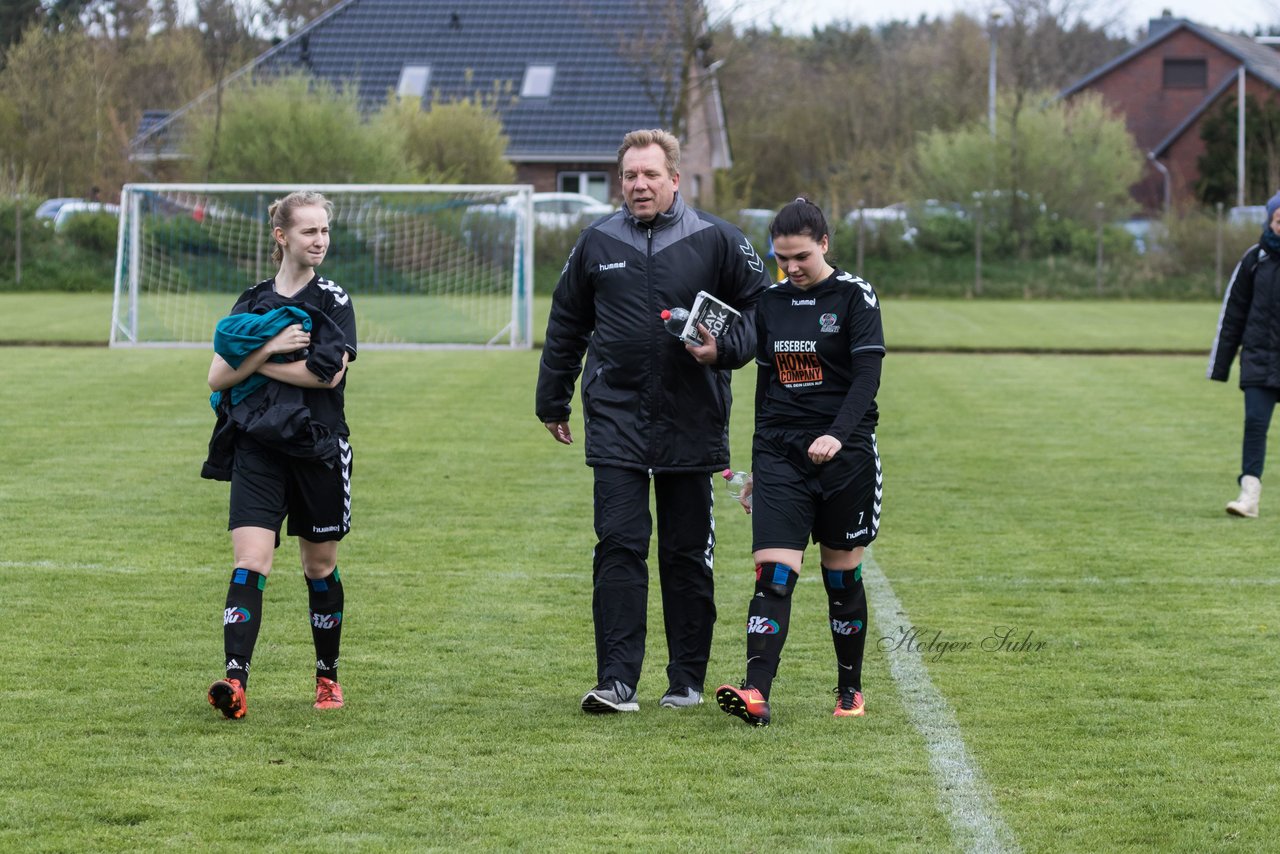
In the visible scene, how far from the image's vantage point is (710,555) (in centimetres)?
612

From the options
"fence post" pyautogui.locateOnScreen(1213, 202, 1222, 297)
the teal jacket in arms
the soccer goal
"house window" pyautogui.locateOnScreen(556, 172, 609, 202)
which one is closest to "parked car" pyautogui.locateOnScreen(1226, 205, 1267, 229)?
"fence post" pyautogui.locateOnScreen(1213, 202, 1222, 297)

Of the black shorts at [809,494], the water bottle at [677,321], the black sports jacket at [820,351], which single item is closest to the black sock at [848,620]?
the black shorts at [809,494]

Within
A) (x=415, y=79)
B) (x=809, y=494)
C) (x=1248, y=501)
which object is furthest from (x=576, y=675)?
(x=415, y=79)

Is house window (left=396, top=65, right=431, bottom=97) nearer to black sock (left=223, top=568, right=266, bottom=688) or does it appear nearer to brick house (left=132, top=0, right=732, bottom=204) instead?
brick house (left=132, top=0, right=732, bottom=204)

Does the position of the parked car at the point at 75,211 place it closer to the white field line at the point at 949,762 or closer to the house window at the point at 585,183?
the house window at the point at 585,183

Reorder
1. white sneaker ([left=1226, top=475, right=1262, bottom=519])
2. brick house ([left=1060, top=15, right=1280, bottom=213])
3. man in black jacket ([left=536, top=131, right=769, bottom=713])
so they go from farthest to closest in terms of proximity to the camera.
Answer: brick house ([left=1060, top=15, right=1280, bottom=213])
white sneaker ([left=1226, top=475, right=1262, bottom=519])
man in black jacket ([left=536, top=131, right=769, bottom=713])

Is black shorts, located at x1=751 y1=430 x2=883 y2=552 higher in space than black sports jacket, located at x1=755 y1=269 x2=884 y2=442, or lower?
lower

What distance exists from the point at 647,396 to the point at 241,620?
1.47m

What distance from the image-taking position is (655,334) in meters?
5.84

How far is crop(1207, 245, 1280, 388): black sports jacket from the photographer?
10.2m

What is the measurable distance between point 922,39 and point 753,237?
46.0m

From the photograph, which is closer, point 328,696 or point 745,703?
point 745,703

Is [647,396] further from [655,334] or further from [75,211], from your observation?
[75,211]

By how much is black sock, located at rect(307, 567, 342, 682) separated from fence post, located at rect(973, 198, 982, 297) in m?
32.7
